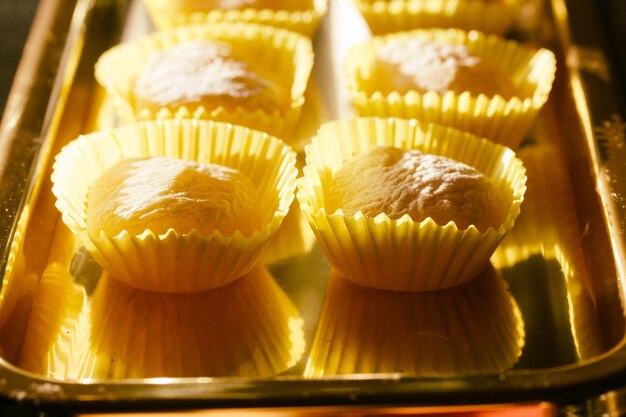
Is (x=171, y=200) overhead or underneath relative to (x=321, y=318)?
overhead

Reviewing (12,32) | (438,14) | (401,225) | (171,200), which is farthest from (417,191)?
(12,32)

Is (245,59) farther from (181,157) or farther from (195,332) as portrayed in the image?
(195,332)

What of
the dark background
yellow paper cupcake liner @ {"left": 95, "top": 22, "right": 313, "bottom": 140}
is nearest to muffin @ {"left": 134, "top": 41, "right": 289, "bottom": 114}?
yellow paper cupcake liner @ {"left": 95, "top": 22, "right": 313, "bottom": 140}

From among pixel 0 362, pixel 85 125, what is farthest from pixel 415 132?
pixel 0 362

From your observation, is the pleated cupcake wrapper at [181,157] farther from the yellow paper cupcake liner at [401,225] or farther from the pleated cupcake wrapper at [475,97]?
the pleated cupcake wrapper at [475,97]

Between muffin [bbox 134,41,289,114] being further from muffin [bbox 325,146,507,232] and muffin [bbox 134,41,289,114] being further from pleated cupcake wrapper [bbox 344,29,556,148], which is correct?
muffin [bbox 325,146,507,232]

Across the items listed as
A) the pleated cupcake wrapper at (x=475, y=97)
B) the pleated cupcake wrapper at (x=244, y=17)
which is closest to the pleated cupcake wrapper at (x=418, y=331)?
the pleated cupcake wrapper at (x=475, y=97)
